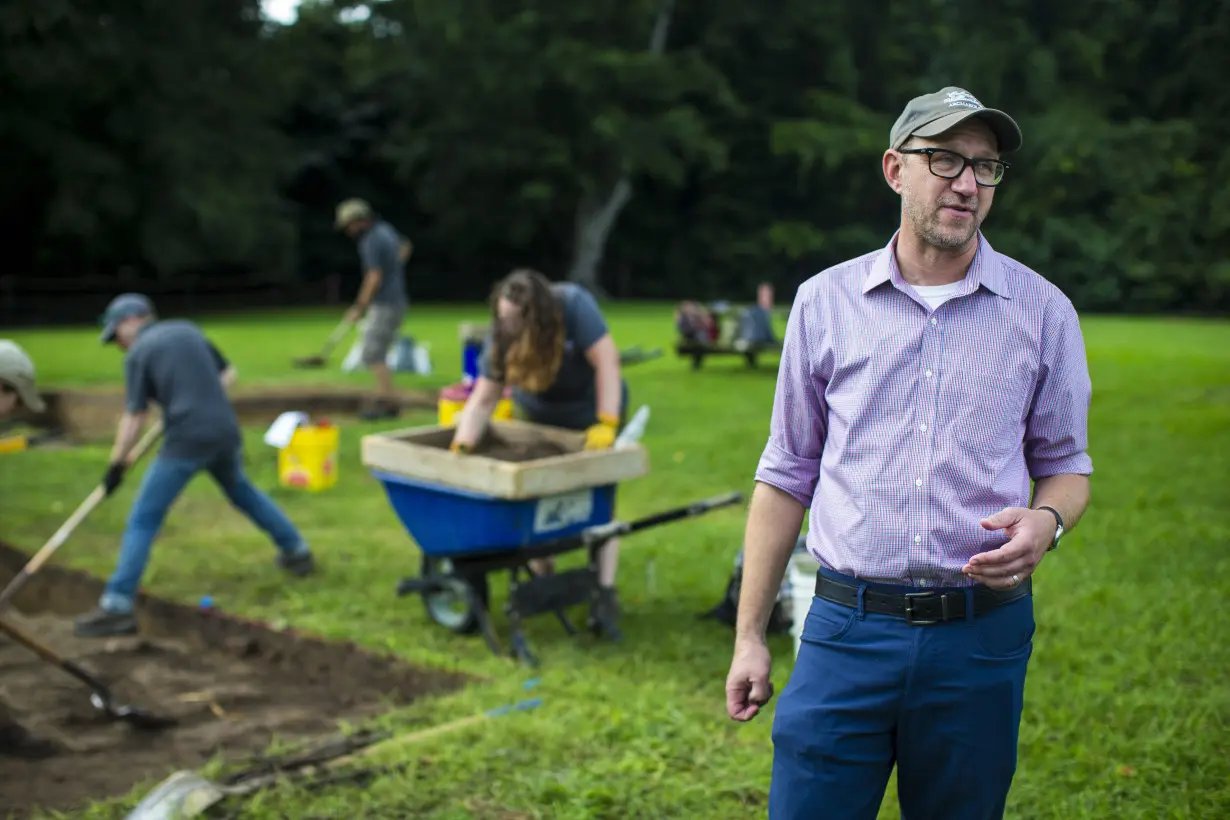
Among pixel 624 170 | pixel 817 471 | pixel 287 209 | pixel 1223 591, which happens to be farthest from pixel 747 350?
pixel 287 209

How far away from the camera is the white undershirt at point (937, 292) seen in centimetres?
227

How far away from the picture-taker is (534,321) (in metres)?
5.43

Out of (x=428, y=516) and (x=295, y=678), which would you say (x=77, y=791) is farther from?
(x=428, y=516)

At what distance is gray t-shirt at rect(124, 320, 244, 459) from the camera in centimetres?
609

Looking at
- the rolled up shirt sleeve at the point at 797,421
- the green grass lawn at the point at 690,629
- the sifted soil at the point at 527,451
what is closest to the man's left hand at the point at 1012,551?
the rolled up shirt sleeve at the point at 797,421

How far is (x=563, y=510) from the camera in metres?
5.53

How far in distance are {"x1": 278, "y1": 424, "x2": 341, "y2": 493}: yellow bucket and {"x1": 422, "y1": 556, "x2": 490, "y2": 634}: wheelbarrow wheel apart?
3090 mm

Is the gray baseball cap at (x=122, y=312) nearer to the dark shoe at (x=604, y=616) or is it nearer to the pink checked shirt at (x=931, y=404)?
the dark shoe at (x=604, y=616)

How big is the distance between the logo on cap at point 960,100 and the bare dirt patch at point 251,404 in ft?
34.0

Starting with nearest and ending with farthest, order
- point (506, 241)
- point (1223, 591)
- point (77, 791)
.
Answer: point (77, 791), point (1223, 591), point (506, 241)

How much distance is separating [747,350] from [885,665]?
13.1m

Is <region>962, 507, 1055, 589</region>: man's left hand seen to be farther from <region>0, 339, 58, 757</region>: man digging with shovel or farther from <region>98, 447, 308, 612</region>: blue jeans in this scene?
<region>98, 447, 308, 612</region>: blue jeans

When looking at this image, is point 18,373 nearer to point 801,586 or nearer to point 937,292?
point 801,586

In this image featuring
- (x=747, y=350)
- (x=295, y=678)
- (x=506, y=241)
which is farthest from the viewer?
(x=506, y=241)
